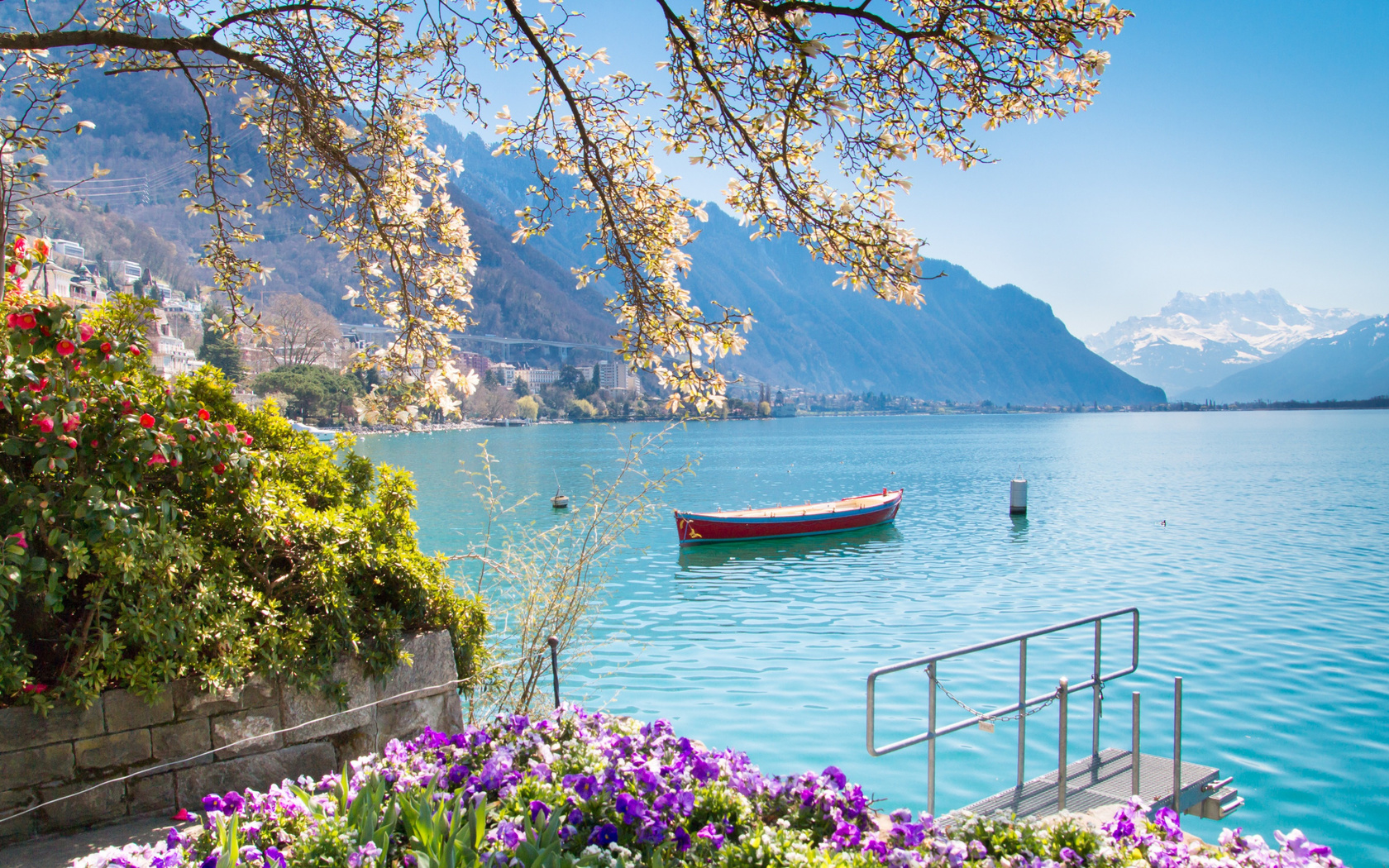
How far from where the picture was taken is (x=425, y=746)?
3.49 metres

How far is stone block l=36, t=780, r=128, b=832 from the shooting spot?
3.28 meters

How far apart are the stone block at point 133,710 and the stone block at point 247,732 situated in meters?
0.21

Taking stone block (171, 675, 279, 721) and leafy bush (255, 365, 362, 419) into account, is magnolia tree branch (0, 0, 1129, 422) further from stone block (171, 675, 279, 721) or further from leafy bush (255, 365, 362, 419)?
leafy bush (255, 365, 362, 419)

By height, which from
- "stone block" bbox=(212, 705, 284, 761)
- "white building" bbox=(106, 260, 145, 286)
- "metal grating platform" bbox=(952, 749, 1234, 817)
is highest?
"white building" bbox=(106, 260, 145, 286)

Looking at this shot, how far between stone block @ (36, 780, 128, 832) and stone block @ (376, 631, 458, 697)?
3.56ft

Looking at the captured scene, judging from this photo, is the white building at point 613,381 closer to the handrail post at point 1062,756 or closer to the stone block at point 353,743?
the handrail post at point 1062,756

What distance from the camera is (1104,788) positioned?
233 inches

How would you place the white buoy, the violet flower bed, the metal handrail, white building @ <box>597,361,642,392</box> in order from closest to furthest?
1. the violet flower bed
2. the metal handrail
3. the white buoy
4. white building @ <box>597,361,642,392</box>

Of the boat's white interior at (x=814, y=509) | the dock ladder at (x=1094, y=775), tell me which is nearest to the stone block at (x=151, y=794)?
the dock ladder at (x=1094, y=775)

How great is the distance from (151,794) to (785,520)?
22.1 m

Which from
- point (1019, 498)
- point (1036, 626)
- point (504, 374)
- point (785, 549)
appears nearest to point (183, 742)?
point (1036, 626)

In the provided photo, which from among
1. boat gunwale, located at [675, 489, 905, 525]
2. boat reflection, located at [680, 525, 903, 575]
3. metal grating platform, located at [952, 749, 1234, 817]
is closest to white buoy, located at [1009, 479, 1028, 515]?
boat gunwale, located at [675, 489, 905, 525]

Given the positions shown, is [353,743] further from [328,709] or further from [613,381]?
[613,381]

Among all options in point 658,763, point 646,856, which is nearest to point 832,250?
point 658,763
